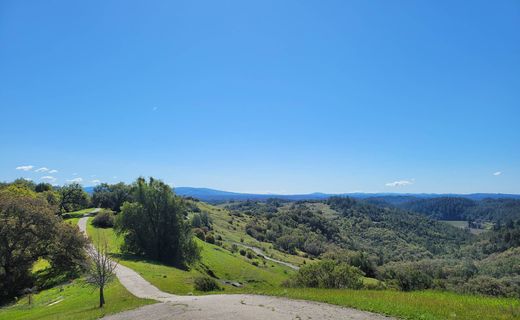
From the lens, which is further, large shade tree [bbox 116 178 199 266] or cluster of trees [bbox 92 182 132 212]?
cluster of trees [bbox 92 182 132 212]

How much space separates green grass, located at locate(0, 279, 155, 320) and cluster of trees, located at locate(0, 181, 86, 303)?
4.74 m

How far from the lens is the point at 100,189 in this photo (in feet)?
453

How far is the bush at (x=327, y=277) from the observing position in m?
33.0

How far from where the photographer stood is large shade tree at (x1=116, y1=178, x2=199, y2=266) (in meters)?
64.1

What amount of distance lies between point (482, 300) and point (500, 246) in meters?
218

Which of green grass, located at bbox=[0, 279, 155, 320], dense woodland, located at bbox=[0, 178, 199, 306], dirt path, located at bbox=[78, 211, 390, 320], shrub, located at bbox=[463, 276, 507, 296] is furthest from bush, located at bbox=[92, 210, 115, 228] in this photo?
shrub, located at bbox=[463, 276, 507, 296]

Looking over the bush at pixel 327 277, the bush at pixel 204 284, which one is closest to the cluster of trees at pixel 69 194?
the bush at pixel 204 284

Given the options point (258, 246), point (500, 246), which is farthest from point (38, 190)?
point (500, 246)

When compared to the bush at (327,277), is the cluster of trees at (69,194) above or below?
above

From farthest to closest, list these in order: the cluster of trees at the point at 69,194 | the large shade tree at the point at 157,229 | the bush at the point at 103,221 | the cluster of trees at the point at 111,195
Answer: the cluster of trees at the point at 111,195 < the cluster of trees at the point at 69,194 < the bush at the point at 103,221 < the large shade tree at the point at 157,229

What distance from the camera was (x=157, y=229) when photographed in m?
65.2

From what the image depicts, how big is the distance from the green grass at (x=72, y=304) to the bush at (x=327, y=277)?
→ 1522 cm

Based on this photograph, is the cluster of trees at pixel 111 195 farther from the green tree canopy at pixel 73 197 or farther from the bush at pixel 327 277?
the bush at pixel 327 277

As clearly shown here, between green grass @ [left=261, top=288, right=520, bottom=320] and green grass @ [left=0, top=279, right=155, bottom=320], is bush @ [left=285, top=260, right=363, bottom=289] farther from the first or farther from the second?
green grass @ [left=0, top=279, right=155, bottom=320]
